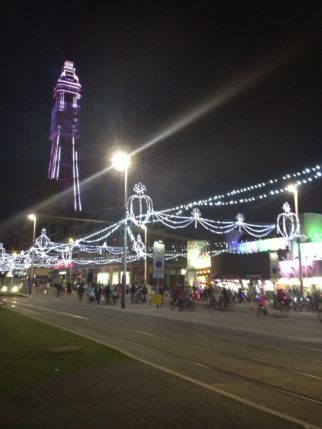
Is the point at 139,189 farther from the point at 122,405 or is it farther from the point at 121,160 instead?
the point at 122,405

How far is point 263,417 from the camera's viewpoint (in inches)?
245

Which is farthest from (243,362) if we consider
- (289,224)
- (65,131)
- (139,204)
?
(65,131)

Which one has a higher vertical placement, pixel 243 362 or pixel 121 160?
pixel 121 160

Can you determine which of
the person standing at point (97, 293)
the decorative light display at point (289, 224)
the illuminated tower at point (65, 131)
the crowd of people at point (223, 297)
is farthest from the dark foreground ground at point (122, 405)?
the illuminated tower at point (65, 131)

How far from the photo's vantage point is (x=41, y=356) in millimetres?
10531

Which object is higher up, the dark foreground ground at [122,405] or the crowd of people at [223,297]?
the crowd of people at [223,297]

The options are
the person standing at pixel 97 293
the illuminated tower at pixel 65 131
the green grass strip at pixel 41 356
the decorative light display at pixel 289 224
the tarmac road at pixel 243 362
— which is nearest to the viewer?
the tarmac road at pixel 243 362

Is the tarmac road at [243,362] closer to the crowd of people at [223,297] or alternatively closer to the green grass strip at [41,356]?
the green grass strip at [41,356]

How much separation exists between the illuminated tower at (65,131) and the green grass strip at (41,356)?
123776 mm

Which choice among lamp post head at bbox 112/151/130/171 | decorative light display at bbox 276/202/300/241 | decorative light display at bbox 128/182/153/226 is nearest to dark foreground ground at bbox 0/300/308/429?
lamp post head at bbox 112/151/130/171

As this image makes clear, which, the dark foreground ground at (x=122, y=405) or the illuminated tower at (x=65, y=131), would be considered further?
the illuminated tower at (x=65, y=131)

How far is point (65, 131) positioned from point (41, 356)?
137 m

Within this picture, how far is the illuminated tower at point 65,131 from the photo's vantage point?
138000 mm

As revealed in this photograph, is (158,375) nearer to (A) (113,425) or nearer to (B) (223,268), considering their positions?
(A) (113,425)
